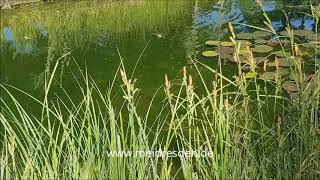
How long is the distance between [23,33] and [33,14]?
1074mm

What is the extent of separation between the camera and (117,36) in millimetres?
6828

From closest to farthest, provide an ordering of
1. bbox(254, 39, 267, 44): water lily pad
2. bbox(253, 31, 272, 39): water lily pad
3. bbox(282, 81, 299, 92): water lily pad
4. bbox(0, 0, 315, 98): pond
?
bbox(282, 81, 299, 92): water lily pad
bbox(0, 0, 315, 98): pond
bbox(254, 39, 267, 44): water lily pad
bbox(253, 31, 272, 39): water lily pad

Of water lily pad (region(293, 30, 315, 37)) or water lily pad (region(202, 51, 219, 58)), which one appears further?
water lily pad (region(293, 30, 315, 37))

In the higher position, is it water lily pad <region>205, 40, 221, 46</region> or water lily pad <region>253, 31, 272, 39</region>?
water lily pad <region>253, 31, 272, 39</region>

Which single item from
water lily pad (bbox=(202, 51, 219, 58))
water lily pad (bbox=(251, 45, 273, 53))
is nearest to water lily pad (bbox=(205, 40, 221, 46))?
water lily pad (bbox=(202, 51, 219, 58))

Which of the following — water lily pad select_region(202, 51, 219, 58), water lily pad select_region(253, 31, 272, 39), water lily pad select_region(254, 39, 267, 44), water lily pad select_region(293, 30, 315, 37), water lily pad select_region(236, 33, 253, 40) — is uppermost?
water lily pad select_region(293, 30, 315, 37)

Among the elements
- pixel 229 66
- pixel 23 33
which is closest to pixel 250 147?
pixel 229 66

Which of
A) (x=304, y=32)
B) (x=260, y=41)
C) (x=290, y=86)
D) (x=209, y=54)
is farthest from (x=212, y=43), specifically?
(x=290, y=86)

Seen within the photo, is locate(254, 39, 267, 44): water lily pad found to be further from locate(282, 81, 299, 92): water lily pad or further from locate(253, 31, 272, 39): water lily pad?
locate(282, 81, 299, 92): water lily pad

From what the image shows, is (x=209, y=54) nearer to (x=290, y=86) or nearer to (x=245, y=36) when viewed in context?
(x=245, y=36)

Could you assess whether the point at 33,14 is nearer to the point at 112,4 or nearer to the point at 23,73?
the point at 112,4

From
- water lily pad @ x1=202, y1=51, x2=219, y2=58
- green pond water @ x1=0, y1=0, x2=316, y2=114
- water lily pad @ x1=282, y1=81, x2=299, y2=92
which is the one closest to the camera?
water lily pad @ x1=282, y1=81, x2=299, y2=92

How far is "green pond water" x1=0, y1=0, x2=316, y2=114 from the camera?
5277 mm

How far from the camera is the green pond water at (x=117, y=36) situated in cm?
528
